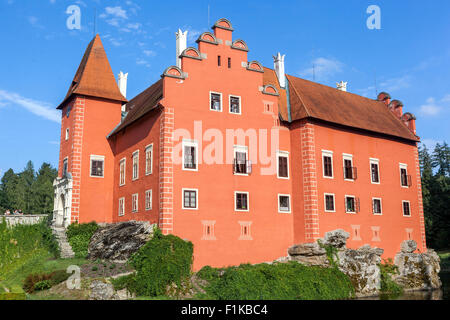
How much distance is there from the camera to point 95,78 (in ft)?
115

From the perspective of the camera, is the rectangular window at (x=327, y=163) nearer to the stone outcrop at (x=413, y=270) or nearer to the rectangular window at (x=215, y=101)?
the rectangular window at (x=215, y=101)

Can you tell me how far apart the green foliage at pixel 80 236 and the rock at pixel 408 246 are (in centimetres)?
2227

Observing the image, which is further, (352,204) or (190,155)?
(352,204)

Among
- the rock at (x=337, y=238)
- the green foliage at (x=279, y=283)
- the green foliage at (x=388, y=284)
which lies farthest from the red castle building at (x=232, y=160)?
the green foliage at (x=279, y=283)

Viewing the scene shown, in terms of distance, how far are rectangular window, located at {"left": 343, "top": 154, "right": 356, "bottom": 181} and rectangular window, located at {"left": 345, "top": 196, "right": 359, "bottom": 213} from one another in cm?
138

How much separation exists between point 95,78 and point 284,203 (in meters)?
17.4

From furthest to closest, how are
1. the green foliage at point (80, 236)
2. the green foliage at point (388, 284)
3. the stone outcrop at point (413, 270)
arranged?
the stone outcrop at point (413, 270)
the green foliage at point (80, 236)
the green foliage at point (388, 284)

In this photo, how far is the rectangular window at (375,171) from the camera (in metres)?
33.3

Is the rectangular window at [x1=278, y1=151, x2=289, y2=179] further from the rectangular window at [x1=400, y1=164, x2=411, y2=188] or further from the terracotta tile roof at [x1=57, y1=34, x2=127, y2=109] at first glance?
the terracotta tile roof at [x1=57, y1=34, x2=127, y2=109]

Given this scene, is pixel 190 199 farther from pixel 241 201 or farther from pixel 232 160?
pixel 232 160

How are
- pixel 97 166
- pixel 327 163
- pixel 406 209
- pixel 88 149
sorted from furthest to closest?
pixel 406 209 → pixel 97 166 → pixel 88 149 → pixel 327 163

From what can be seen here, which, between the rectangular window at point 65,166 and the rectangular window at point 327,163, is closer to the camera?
the rectangular window at point 327,163

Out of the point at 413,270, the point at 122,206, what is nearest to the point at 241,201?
the point at 122,206
